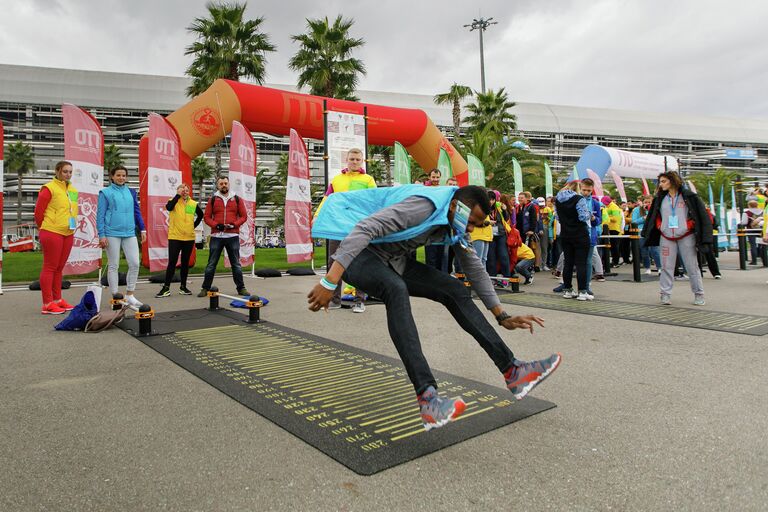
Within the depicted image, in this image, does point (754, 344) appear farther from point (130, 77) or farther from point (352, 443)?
point (130, 77)

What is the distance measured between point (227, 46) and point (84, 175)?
1526 centimetres

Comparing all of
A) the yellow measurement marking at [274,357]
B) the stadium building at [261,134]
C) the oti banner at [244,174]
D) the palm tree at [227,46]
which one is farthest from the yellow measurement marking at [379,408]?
the stadium building at [261,134]

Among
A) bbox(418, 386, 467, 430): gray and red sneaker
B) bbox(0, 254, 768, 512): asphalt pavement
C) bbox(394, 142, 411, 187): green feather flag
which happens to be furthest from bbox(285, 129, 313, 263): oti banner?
bbox(418, 386, 467, 430): gray and red sneaker

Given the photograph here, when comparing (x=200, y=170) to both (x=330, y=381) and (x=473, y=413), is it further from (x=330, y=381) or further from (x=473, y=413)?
(x=473, y=413)

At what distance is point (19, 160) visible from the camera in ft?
169

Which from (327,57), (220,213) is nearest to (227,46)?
(327,57)

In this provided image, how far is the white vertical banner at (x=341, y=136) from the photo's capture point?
998 cm

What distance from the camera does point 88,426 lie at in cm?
279

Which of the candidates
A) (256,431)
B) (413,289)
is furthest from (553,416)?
(256,431)

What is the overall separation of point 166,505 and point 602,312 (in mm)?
6245

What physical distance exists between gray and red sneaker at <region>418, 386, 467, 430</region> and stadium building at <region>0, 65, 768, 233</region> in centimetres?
5018

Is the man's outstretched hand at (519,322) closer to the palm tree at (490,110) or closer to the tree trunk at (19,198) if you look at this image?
the palm tree at (490,110)

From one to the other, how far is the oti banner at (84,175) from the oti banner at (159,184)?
4.07 ft

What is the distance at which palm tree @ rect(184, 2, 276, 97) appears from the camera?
21656 millimetres
